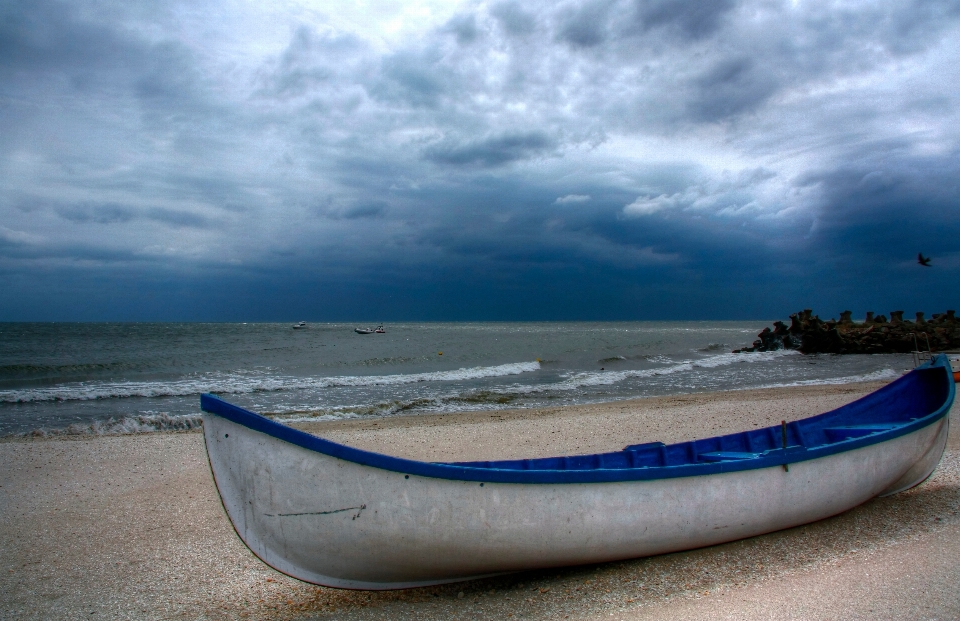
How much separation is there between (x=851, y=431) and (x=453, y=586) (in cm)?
520

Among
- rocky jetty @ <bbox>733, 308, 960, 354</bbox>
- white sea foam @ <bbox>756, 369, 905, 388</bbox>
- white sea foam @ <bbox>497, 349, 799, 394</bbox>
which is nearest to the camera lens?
white sea foam @ <bbox>756, 369, 905, 388</bbox>

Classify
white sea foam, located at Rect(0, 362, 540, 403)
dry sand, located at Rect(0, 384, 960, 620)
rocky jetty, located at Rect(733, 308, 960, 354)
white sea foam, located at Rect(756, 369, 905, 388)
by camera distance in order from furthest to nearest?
rocky jetty, located at Rect(733, 308, 960, 354), white sea foam, located at Rect(756, 369, 905, 388), white sea foam, located at Rect(0, 362, 540, 403), dry sand, located at Rect(0, 384, 960, 620)

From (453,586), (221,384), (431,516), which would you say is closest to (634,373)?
(221,384)

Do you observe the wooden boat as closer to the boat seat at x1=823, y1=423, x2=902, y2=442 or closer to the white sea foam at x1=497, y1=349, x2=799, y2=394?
the boat seat at x1=823, y1=423, x2=902, y2=442

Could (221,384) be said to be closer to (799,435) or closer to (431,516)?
A: (431,516)

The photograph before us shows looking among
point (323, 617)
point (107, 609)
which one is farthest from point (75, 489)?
point (323, 617)

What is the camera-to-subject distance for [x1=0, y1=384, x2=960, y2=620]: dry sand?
13.7 feet

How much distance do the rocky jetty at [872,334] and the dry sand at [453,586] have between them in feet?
94.7

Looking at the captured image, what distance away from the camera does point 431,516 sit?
4047 mm

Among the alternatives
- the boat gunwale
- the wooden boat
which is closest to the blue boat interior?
the boat gunwale

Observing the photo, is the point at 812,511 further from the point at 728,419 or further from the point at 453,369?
the point at 453,369

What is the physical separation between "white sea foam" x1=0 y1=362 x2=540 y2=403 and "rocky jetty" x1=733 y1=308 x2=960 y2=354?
19.5m

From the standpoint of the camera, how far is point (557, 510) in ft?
14.1

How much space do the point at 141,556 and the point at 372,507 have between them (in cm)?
329
